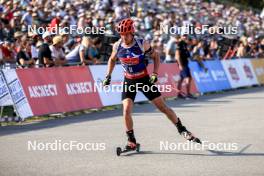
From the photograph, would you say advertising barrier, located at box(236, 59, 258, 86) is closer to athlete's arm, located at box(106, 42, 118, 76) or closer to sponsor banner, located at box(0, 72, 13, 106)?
sponsor banner, located at box(0, 72, 13, 106)

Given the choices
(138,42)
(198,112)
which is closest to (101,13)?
(198,112)

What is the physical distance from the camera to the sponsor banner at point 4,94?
15.3 metres

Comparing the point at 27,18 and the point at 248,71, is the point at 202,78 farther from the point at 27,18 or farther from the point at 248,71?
the point at 27,18

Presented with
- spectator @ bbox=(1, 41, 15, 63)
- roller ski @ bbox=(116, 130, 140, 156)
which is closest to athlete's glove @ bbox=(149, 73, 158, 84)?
roller ski @ bbox=(116, 130, 140, 156)

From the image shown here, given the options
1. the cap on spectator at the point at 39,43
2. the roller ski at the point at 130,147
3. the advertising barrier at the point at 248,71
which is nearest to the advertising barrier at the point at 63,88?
the cap on spectator at the point at 39,43

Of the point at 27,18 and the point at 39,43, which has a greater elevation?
the point at 39,43

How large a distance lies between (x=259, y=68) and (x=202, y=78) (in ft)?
22.8

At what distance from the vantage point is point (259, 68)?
3138cm

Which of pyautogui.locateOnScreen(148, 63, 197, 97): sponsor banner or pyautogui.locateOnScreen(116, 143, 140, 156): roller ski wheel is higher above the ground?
pyautogui.locateOnScreen(116, 143, 140, 156): roller ski wheel

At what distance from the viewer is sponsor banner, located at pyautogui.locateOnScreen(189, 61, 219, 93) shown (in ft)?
81.7

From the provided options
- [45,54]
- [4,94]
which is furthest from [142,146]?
[45,54]

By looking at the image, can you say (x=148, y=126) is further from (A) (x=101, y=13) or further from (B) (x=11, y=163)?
(A) (x=101, y=13)

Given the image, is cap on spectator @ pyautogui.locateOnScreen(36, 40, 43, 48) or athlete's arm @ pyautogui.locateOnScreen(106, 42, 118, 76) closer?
athlete's arm @ pyautogui.locateOnScreen(106, 42, 118, 76)

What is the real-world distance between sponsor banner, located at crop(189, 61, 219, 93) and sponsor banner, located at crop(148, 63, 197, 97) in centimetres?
90
